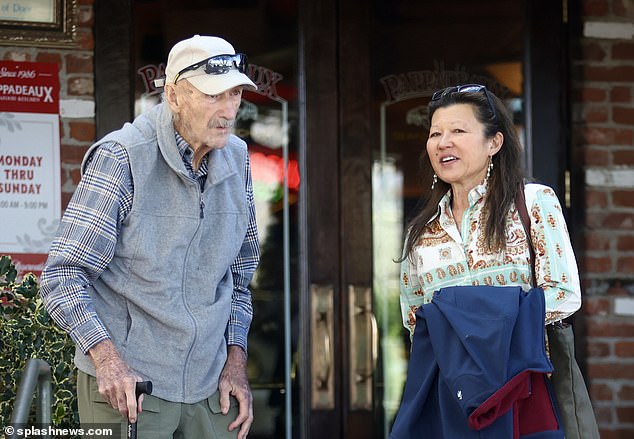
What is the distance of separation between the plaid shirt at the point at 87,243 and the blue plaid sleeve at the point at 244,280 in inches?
17.7

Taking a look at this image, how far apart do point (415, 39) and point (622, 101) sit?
39.1 inches

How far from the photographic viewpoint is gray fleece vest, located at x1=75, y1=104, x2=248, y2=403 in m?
2.99

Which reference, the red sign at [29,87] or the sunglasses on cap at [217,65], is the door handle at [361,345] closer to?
the red sign at [29,87]

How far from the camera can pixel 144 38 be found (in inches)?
197

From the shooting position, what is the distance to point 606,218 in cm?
514

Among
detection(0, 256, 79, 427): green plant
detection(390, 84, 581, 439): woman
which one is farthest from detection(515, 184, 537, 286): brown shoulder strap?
detection(0, 256, 79, 427): green plant

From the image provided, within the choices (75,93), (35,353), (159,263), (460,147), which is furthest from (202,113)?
(75,93)

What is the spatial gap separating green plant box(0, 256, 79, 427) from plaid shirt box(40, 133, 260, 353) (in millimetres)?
941

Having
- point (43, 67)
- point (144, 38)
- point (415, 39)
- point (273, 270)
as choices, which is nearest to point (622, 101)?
point (415, 39)

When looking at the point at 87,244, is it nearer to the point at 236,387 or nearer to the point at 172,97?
the point at 172,97

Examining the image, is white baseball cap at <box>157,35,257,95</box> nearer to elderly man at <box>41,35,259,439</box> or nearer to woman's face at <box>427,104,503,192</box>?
elderly man at <box>41,35,259,439</box>

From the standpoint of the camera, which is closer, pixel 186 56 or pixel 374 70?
pixel 186 56

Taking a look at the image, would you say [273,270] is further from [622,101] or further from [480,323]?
[480,323]

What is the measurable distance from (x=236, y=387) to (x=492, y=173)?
36.8 inches
